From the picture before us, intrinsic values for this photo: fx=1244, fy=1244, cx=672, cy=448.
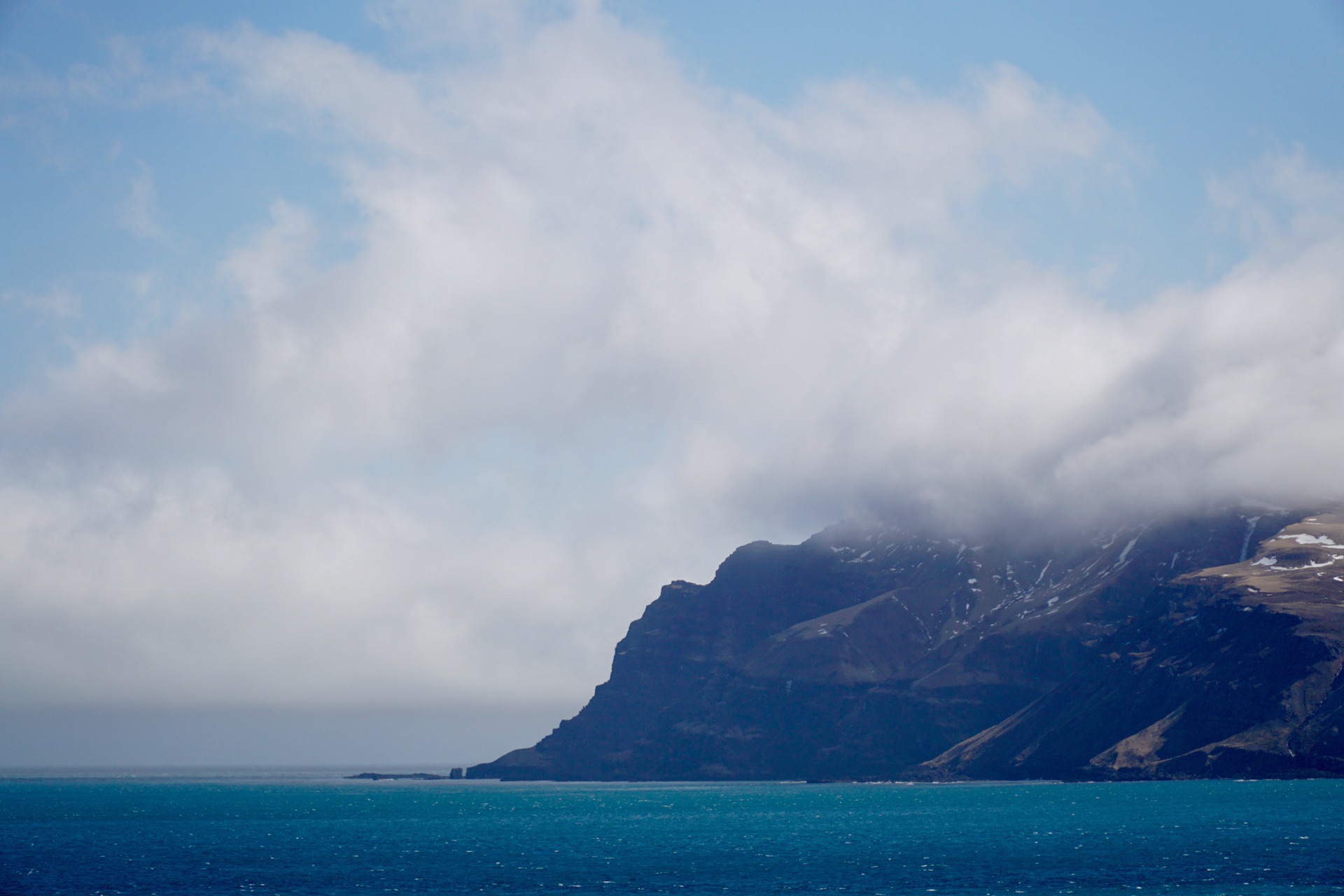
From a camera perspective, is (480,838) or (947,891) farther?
(480,838)

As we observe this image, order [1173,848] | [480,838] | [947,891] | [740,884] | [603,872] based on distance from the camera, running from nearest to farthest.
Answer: [947,891] → [740,884] → [603,872] → [1173,848] → [480,838]

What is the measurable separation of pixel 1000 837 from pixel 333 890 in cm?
9181

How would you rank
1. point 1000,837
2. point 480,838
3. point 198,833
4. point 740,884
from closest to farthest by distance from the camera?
point 740,884, point 1000,837, point 480,838, point 198,833

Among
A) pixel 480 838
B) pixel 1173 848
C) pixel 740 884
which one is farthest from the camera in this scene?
pixel 480 838

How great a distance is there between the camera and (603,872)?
434ft

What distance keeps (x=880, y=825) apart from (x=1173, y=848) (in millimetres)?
61500

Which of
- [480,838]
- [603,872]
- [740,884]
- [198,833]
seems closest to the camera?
[740,884]

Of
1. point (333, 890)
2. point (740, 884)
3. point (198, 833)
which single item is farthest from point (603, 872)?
point (198, 833)

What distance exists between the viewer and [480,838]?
18062 centimetres

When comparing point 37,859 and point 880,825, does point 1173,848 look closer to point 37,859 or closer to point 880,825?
point 880,825

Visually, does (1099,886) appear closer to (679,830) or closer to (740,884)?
(740,884)

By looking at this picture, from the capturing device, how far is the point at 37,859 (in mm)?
146375

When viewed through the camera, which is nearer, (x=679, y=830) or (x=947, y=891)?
(x=947, y=891)

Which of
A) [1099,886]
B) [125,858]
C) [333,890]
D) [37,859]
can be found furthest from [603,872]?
[37,859]
